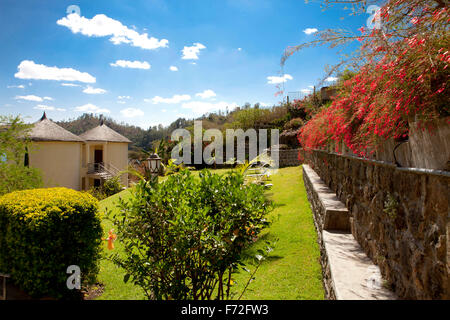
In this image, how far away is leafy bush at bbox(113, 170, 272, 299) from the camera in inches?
96.8

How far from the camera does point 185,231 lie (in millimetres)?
2391

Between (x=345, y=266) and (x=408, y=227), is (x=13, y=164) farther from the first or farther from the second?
(x=408, y=227)

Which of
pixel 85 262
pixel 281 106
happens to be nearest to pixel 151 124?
pixel 281 106

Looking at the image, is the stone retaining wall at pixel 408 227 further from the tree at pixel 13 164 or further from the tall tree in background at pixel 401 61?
the tree at pixel 13 164

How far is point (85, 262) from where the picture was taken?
465cm

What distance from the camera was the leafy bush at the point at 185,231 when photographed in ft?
8.07

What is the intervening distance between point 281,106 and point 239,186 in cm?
2920

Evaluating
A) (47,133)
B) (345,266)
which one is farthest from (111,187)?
(345,266)

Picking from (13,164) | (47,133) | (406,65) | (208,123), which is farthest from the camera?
(208,123)

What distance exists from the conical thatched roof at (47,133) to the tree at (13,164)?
1473 centimetres

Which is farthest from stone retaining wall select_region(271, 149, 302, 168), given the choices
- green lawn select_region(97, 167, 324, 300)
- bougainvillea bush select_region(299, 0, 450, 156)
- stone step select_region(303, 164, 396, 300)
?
bougainvillea bush select_region(299, 0, 450, 156)

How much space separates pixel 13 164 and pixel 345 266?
8394 mm

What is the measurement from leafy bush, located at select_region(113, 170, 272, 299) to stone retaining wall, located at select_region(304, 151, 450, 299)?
1177mm
